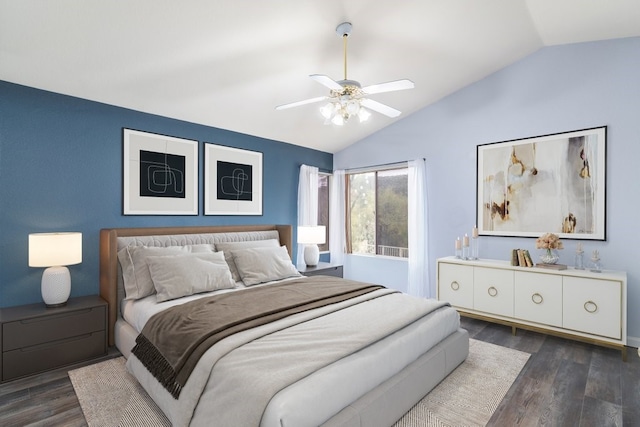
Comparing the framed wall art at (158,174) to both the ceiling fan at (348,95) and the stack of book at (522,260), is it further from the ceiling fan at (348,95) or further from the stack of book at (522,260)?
the stack of book at (522,260)

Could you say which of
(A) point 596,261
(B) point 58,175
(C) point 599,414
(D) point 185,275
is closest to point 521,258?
(A) point 596,261

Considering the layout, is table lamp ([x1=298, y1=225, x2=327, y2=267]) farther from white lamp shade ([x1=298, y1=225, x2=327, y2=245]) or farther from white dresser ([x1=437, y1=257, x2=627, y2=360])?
white dresser ([x1=437, y1=257, x2=627, y2=360])

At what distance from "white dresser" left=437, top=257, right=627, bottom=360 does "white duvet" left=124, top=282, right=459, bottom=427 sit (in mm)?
1562

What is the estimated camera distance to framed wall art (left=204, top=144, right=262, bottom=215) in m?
4.02

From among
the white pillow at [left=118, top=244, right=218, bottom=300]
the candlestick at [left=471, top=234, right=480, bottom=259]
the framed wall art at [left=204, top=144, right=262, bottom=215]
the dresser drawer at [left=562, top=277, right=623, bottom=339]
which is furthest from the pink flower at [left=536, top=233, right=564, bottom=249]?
the white pillow at [left=118, top=244, right=218, bottom=300]

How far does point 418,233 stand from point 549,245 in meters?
1.57

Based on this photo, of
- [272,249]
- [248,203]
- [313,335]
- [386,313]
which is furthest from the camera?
[248,203]

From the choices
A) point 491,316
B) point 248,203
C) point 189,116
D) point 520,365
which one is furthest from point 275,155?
point 520,365

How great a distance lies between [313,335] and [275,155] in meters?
3.32

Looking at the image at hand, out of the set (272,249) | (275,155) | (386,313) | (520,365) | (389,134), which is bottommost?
(520,365)

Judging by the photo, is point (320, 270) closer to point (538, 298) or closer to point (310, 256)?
point (310, 256)

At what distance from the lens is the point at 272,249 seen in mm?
3766

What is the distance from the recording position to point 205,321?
2.10 m

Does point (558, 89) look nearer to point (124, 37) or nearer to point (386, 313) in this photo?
point (386, 313)
